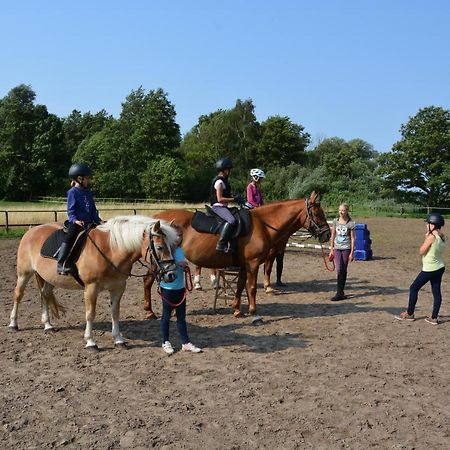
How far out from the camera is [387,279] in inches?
464

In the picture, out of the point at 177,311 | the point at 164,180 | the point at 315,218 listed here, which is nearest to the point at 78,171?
the point at 177,311

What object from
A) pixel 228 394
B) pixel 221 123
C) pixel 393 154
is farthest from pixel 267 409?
pixel 221 123

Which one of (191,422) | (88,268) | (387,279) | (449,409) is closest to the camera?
(191,422)

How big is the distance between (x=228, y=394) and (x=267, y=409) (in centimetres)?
52

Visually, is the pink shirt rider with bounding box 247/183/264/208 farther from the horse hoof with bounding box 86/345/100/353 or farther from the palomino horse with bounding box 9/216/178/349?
the horse hoof with bounding box 86/345/100/353

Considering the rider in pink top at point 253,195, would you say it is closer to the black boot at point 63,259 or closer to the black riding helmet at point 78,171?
the black riding helmet at point 78,171

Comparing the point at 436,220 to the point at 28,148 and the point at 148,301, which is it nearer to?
the point at 148,301

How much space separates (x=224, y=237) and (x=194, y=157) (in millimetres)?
60992

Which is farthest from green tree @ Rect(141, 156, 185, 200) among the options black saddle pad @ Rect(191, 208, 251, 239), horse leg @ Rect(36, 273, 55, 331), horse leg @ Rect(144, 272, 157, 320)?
horse leg @ Rect(36, 273, 55, 331)

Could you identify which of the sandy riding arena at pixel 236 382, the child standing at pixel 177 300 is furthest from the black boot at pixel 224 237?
the child standing at pixel 177 300

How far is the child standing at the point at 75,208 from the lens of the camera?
20.8 feet

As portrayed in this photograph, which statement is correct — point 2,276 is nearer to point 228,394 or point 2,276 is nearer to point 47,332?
point 47,332

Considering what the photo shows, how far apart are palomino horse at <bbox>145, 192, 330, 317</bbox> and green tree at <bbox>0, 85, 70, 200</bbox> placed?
54632 mm

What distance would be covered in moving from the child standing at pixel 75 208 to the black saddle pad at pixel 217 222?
2.25 meters
